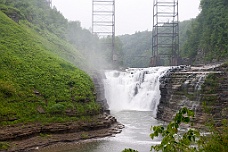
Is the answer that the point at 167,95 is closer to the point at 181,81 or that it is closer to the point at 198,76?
the point at 181,81

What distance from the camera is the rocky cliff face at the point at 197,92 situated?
56.6 ft

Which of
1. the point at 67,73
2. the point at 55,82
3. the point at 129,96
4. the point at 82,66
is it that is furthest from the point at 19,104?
the point at 129,96

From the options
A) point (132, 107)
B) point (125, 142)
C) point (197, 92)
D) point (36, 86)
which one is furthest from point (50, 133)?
point (132, 107)

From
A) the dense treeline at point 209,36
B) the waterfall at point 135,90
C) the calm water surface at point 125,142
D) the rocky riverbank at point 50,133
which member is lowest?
the calm water surface at point 125,142

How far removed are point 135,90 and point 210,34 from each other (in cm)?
1095

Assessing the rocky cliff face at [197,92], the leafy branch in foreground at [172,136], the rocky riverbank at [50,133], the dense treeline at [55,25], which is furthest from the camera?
the dense treeline at [55,25]

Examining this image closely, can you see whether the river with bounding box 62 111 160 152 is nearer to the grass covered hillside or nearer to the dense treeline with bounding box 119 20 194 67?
the grass covered hillside

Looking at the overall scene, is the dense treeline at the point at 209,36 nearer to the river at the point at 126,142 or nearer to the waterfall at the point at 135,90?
the waterfall at the point at 135,90

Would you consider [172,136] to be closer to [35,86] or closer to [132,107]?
[35,86]

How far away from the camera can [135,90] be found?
29375mm

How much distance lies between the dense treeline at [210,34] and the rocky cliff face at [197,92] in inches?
335

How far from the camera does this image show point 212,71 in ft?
62.5

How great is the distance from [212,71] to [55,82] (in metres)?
10.0

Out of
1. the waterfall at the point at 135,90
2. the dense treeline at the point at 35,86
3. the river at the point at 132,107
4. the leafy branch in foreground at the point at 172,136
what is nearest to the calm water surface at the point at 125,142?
the river at the point at 132,107
